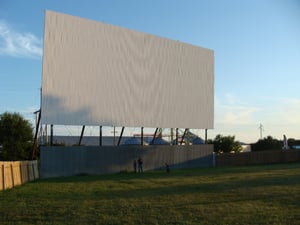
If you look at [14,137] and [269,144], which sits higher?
[14,137]

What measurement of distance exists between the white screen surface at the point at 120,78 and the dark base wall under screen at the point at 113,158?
93.7 inches

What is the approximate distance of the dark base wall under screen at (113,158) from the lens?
108 ft

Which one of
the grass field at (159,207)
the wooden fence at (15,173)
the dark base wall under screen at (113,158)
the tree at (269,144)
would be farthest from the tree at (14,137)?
the tree at (269,144)

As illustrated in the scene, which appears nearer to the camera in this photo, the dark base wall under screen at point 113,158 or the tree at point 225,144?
the dark base wall under screen at point 113,158

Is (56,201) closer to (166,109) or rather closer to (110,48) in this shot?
(110,48)

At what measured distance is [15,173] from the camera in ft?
74.3

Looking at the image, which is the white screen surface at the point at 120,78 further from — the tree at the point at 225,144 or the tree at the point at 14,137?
the tree at the point at 225,144

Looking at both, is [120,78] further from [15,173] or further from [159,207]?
[159,207]

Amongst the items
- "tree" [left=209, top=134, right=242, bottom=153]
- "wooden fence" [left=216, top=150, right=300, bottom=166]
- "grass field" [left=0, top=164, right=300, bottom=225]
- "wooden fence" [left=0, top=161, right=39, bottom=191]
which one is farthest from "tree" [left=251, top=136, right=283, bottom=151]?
"grass field" [left=0, top=164, right=300, bottom=225]

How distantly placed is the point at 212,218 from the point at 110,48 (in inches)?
1117

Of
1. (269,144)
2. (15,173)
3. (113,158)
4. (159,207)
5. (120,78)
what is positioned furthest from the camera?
(269,144)

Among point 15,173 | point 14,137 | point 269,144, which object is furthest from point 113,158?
point 269,144

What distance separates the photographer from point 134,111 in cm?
3903

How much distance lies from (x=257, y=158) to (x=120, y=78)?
79.8ft
